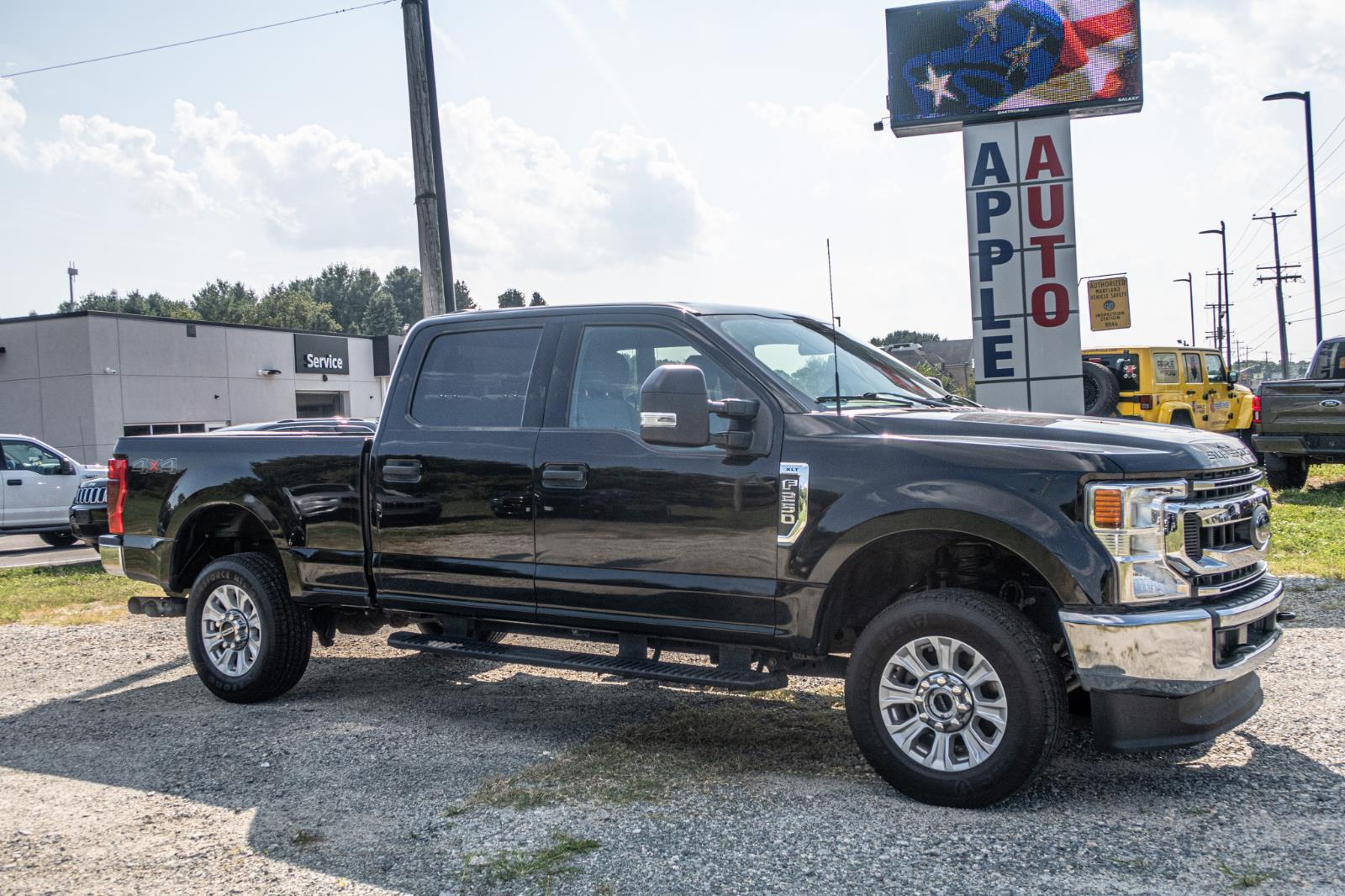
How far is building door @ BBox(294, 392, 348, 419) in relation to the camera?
4497 cm

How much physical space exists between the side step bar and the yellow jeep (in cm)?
1594

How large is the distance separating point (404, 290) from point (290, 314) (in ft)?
106

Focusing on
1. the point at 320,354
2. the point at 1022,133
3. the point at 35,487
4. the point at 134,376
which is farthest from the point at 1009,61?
the point at 320,354

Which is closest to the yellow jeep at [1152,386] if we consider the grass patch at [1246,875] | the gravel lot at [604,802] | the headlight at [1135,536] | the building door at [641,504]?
the gravel lot at [604,802]

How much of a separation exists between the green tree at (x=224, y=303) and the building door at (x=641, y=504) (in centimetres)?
11735

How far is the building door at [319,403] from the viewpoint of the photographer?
45.0 meters

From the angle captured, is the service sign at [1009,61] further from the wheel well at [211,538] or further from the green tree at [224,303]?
the green tree at [224,303]

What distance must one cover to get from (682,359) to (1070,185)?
23.3 feet

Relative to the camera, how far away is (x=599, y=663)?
197 inches

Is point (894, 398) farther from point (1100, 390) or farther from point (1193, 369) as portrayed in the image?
point (1193, 369)

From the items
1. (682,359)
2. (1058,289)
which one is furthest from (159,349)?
(682,359)

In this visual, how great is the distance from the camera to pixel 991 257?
1095 cm

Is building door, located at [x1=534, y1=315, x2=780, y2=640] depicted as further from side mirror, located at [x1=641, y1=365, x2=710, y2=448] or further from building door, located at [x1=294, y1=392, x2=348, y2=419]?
building door, located at [x1=294, y1=392, x2=348, y2=419]

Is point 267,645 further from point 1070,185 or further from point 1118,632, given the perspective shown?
point 1070,185
